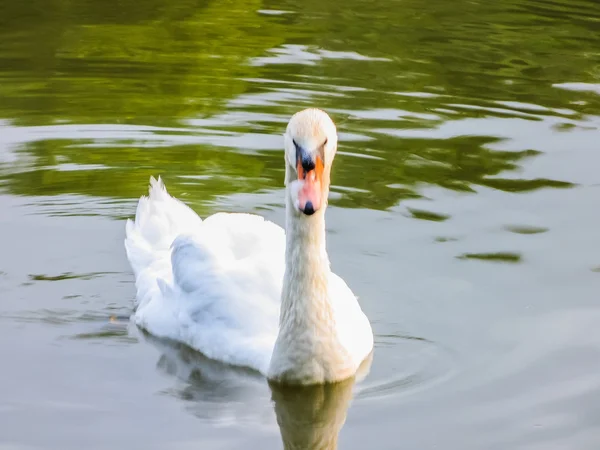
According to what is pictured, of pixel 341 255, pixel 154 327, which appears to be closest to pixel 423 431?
pixel 154 327

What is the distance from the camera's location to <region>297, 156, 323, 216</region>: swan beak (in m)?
6.96

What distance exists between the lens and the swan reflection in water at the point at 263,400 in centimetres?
710

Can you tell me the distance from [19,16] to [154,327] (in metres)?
11.1

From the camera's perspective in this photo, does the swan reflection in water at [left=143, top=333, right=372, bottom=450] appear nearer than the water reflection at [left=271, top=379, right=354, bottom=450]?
No

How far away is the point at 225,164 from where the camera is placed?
39.0 feet

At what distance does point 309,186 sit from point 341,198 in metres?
4.08

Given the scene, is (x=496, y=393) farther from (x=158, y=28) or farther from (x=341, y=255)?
(x=158, y=28)

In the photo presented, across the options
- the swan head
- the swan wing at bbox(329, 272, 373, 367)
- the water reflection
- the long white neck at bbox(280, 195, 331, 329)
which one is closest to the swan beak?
the swan head

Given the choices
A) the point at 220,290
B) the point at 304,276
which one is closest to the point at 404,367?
the point at 304,276

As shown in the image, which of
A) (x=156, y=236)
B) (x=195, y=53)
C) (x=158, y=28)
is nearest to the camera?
(x=156, y=236)

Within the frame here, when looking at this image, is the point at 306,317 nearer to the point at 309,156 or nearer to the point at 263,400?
the point at 263,400

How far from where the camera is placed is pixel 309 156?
7020 mm

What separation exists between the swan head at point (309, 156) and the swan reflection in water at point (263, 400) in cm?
116

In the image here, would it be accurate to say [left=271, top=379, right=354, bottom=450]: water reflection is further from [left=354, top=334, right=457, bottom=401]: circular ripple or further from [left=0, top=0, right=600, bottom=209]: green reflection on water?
[left=0, top=0, right=600, bottom=209]: green reflection on water
